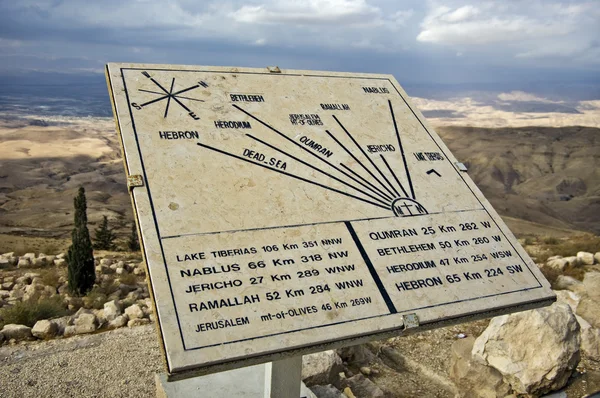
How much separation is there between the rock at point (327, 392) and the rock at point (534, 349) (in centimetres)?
162

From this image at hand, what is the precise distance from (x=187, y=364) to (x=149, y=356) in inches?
135

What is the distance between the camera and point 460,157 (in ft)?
212

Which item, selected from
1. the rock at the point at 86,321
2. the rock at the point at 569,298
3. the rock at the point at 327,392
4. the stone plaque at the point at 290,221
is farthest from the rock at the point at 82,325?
the rock at the point at 569,298

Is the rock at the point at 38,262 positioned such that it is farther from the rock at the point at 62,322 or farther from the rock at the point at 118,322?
the rock at the point at 118,322

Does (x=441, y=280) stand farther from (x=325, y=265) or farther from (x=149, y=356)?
(x=149, y=356)

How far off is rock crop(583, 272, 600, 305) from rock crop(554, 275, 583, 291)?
17.7 inches

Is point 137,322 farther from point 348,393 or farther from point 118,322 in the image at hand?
point 348,393


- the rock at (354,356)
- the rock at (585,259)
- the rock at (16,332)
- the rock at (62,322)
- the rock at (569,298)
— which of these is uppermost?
the rock at (16,332)

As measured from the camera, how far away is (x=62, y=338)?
5.54 m

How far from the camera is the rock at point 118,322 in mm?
5932

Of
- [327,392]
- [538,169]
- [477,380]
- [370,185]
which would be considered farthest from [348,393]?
[538,169]

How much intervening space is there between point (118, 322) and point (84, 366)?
107 cm

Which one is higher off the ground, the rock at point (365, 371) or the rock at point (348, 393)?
the rock at point (348, 393)

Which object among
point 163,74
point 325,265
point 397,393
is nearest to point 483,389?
point 397,393
